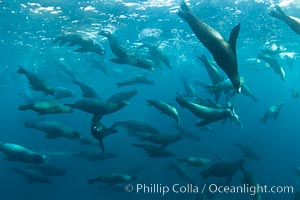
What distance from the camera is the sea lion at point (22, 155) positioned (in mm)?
8609

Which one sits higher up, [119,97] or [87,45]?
[87,45]

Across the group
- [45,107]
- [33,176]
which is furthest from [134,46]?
[45,107]

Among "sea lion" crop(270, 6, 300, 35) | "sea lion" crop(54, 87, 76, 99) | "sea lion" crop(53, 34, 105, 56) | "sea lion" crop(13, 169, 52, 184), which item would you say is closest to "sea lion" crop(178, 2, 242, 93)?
"sea lion" crop(270, 6, 300, 35)

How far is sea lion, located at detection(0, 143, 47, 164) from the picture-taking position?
8609 mm

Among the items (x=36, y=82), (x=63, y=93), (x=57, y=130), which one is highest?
(x=36, y=82)

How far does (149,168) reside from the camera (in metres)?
29.3

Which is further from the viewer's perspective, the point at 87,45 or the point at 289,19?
the point at 87,45

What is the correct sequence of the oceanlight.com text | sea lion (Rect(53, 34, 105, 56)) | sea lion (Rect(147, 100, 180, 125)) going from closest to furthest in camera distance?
sea lion (Rect(147, 100, 180, 125)) < the oceanlight.com text < sea lion (Rect(53, 34, 105, 56))

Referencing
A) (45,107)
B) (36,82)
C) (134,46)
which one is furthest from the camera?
(134,46)

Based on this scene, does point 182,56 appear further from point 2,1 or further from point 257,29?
point 2,1

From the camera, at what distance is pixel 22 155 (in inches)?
343

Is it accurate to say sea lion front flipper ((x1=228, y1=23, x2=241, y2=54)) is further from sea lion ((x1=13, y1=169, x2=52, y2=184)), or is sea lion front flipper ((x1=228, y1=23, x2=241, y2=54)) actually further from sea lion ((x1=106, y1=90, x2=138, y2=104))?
sea lion ((x1=13, y1=169, x2=52, y2=184))

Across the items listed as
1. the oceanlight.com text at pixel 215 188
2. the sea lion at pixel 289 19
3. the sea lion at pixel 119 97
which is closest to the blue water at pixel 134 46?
the oceanlight.com text at pixel 215 188

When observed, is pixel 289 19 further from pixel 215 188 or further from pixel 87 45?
pixel 215 188
